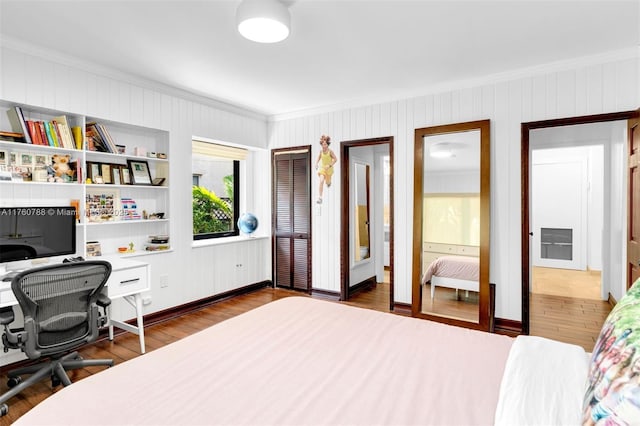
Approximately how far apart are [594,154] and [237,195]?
6285 mm

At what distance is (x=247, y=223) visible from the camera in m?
5.07

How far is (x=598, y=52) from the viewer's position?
3.05m

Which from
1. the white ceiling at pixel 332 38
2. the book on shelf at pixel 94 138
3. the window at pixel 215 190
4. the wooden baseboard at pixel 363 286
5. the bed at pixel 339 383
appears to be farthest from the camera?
the wooden baseboard at pixel 363 286

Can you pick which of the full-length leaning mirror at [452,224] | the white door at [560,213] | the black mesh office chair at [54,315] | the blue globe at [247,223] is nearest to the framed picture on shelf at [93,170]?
the black mesh office chair at [54,315]

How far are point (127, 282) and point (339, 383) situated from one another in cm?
247

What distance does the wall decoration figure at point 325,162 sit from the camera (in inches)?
185

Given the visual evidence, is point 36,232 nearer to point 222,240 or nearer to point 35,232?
point 35,232

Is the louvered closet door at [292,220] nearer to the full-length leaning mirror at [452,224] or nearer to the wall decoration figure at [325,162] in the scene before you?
the wall decoration figure at [325,162]

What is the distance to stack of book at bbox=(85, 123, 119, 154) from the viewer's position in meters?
3.32

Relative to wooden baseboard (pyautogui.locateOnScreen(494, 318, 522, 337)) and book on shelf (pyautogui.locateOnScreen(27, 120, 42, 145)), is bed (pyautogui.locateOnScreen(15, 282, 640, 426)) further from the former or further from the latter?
book on shelf (pyautogui.locateOnScreen(27, 120, 42, 145))

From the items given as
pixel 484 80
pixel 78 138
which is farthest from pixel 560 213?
pixel 78 138

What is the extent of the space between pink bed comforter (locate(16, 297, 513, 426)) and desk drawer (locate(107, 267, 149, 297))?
1634 millimetres

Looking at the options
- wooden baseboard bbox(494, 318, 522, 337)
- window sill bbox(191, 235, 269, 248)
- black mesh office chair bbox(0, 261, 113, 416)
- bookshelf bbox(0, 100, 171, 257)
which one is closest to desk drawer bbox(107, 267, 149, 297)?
black mesh office chair bbox(0, 261, 113, 416)

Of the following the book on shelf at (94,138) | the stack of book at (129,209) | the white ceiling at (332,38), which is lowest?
the stack of book at (129,209)
